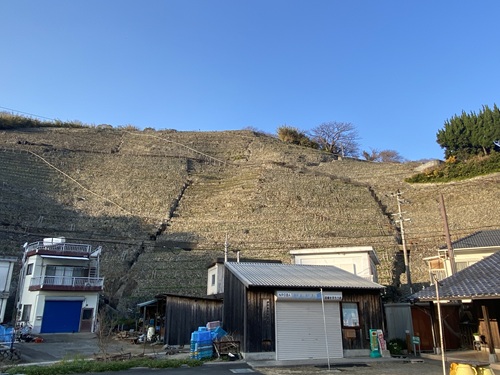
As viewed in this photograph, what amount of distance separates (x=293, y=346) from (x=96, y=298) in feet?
64.2

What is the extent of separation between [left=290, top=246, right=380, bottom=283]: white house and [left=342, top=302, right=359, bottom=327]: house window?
9.62 metres

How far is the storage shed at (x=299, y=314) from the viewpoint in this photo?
15.9 m

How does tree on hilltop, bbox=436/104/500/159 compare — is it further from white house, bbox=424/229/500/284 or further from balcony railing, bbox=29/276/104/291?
balcony railing, bbox=29/276/104/291

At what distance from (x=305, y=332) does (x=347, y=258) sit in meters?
13.2

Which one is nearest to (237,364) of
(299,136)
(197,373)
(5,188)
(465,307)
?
(197,373)

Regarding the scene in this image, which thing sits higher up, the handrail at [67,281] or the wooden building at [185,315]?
the handrail at [67,281]

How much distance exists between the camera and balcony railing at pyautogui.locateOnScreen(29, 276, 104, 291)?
28.4 m

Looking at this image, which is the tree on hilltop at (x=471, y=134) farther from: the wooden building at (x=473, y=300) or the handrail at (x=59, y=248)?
the handrail at (x=59, y=248)

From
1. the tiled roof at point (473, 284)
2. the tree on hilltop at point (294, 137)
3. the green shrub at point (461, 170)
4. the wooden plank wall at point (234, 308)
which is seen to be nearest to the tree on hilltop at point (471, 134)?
the green shrub at point (461, 170)

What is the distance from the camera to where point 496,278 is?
49.4ft

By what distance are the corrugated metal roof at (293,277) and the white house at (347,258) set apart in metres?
7.12

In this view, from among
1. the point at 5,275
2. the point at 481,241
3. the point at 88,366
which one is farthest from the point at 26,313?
the point at 481,241

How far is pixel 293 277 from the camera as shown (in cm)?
1809

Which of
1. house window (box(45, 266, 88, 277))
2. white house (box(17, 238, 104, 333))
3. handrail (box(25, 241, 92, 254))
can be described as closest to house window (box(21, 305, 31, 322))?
white house (box(17, 238, 104, 333))
